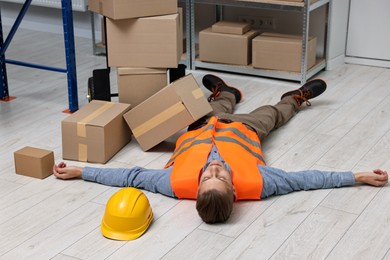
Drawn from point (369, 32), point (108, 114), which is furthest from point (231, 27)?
point (108, 114)

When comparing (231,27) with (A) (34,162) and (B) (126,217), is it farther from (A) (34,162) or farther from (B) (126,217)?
(B) (126,217)

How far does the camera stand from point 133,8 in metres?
3.43

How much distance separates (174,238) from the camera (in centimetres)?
257

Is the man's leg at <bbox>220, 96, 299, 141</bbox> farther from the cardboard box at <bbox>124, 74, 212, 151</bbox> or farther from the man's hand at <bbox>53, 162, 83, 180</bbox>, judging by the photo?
the man's hand at <bbox>53, 162, 83, 180</bbox>

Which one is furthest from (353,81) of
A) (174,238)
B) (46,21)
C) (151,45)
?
(46,21)

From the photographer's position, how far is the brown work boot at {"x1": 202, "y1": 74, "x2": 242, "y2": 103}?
396 cm

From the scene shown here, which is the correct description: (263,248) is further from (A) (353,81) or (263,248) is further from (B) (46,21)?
(B) (46,21)

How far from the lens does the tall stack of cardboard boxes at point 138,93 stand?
10.6 ft

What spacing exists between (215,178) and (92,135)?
86cm

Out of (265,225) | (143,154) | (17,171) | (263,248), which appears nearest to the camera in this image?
(263,248)

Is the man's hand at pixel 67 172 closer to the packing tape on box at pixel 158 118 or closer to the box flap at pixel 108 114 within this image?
the box flap at pixel 108 114

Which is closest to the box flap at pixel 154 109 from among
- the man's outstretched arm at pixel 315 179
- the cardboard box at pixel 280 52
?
the man's outstretched arm at pixel 315 179

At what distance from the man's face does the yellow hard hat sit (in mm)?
250

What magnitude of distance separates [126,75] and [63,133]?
0.51 m
